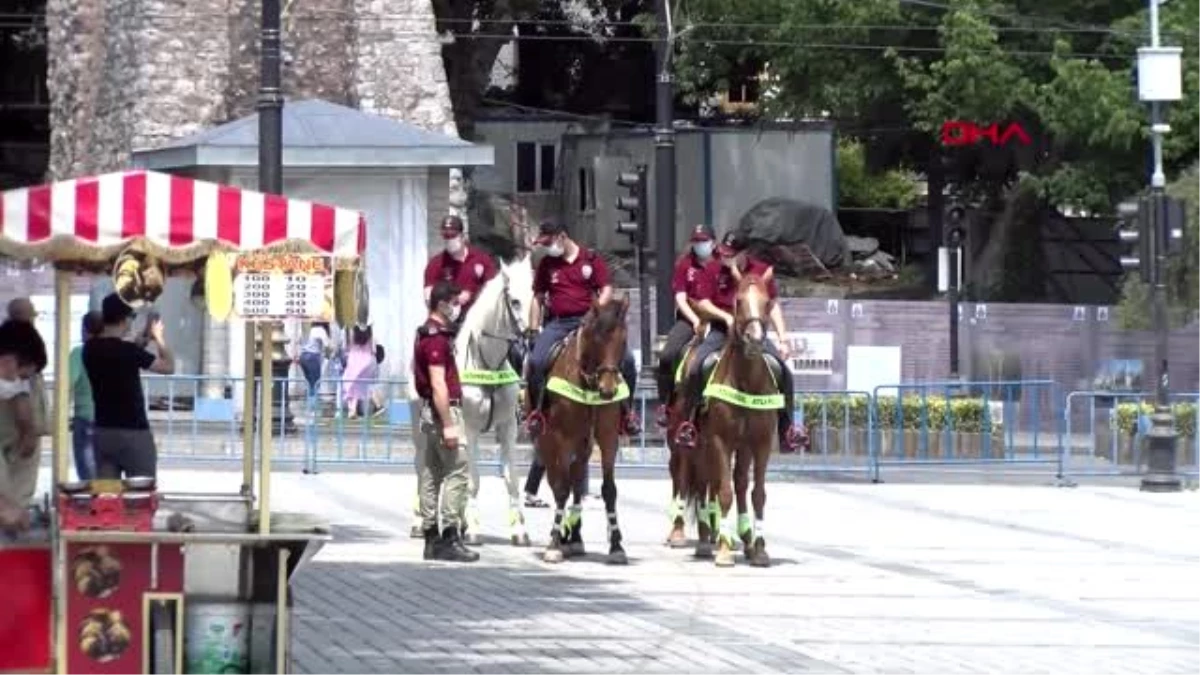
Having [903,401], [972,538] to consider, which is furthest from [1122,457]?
[972,538]

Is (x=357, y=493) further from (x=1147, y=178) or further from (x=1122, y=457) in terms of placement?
(x=1147, y=178)

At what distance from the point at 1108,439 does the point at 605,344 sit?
14695 mm

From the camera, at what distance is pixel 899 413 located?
31.4 meters

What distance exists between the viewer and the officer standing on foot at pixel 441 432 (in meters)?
18.7

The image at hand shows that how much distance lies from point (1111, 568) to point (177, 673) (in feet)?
34.3

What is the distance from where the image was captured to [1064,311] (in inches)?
1769

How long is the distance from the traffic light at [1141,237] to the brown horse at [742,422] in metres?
12.4

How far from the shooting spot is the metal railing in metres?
30.4

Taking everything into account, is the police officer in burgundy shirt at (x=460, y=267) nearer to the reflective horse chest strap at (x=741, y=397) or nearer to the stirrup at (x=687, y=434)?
the stirrup at (x=687, y=434)

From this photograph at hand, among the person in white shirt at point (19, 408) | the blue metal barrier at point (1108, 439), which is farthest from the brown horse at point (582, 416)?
Answer: the blue metal barrier at point (1108, 439)

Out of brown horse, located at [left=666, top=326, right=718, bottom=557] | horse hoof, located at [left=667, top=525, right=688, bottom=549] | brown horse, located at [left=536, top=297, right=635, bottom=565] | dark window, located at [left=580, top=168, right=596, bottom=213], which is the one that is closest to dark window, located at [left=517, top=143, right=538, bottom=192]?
dark window, located at [left=580, top=168, right=596, bottom=213]

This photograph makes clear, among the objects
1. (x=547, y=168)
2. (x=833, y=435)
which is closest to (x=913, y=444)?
(x=833, y=435)

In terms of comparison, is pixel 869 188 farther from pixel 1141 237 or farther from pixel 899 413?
pixel 1141 237

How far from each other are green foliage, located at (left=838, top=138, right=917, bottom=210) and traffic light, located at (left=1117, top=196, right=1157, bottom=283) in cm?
3958
